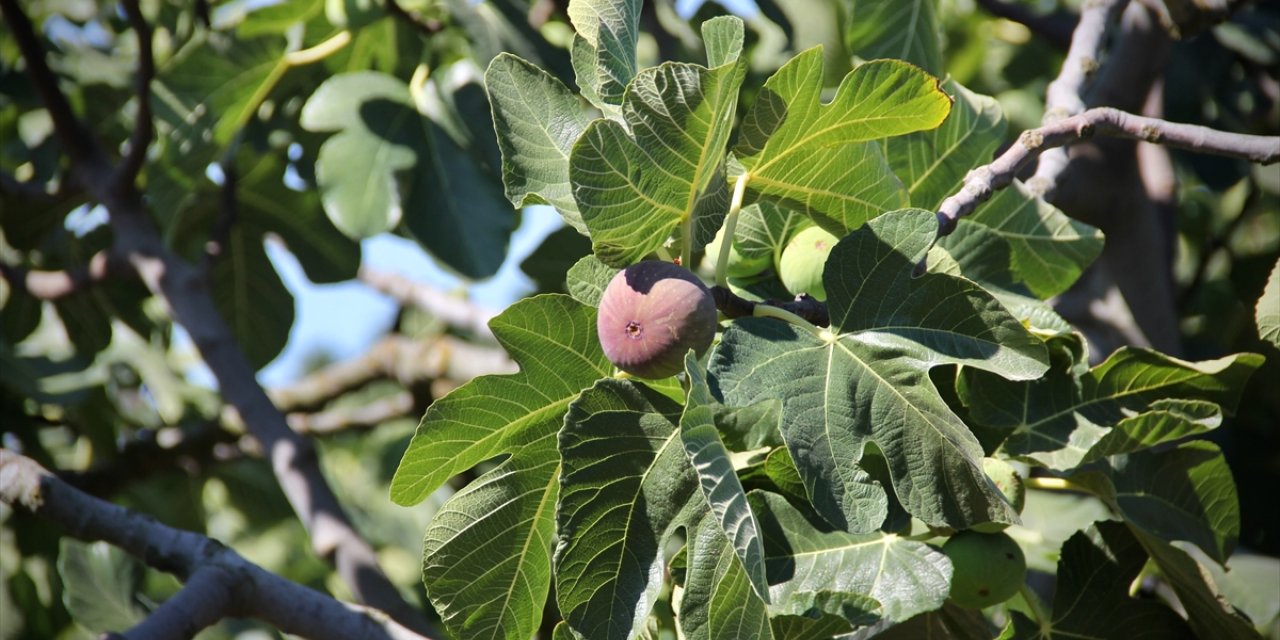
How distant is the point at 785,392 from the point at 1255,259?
1913mm

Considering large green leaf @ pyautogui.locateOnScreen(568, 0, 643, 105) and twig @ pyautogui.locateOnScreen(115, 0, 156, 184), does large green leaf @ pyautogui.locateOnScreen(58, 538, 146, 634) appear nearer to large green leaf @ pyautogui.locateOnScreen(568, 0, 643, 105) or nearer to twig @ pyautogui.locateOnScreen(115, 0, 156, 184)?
twig @ pyautogui.locateOnScreen(115, 0, 156, 184)

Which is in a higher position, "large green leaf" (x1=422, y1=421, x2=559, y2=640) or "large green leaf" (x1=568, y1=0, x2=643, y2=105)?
"large green leaf" (x1=568, y1=0, x2=643, y2=105)

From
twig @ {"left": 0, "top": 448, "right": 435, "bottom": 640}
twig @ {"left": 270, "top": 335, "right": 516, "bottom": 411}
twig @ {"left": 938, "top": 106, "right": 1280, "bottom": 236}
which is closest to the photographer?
twig @ {"left": 938, "top": 106, "right": 1280, "bottom": 236}

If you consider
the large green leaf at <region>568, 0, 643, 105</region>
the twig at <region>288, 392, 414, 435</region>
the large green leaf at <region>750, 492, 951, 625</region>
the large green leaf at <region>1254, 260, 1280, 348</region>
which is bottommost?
the twig at <region>288, 392, 414, 435</region>

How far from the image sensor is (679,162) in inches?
34.1

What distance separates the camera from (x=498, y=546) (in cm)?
99

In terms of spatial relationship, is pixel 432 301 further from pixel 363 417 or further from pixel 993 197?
pixel 993 197

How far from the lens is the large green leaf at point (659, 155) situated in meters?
0.82

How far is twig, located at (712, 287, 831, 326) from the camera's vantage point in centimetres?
93

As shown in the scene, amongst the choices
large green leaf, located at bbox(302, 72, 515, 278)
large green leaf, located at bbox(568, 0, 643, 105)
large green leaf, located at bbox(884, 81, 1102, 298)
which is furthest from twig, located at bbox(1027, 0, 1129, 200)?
large green leaf, located at bbox(302, 72, 515, 278)

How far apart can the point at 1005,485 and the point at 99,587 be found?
1185 millimetres

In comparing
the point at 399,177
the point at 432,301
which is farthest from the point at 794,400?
the point at 432,301

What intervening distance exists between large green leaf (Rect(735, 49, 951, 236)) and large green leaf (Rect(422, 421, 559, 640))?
0.98ft

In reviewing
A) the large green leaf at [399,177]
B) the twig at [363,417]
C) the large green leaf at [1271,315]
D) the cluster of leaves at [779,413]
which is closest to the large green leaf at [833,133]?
the cluster of leaves at [779,413]
